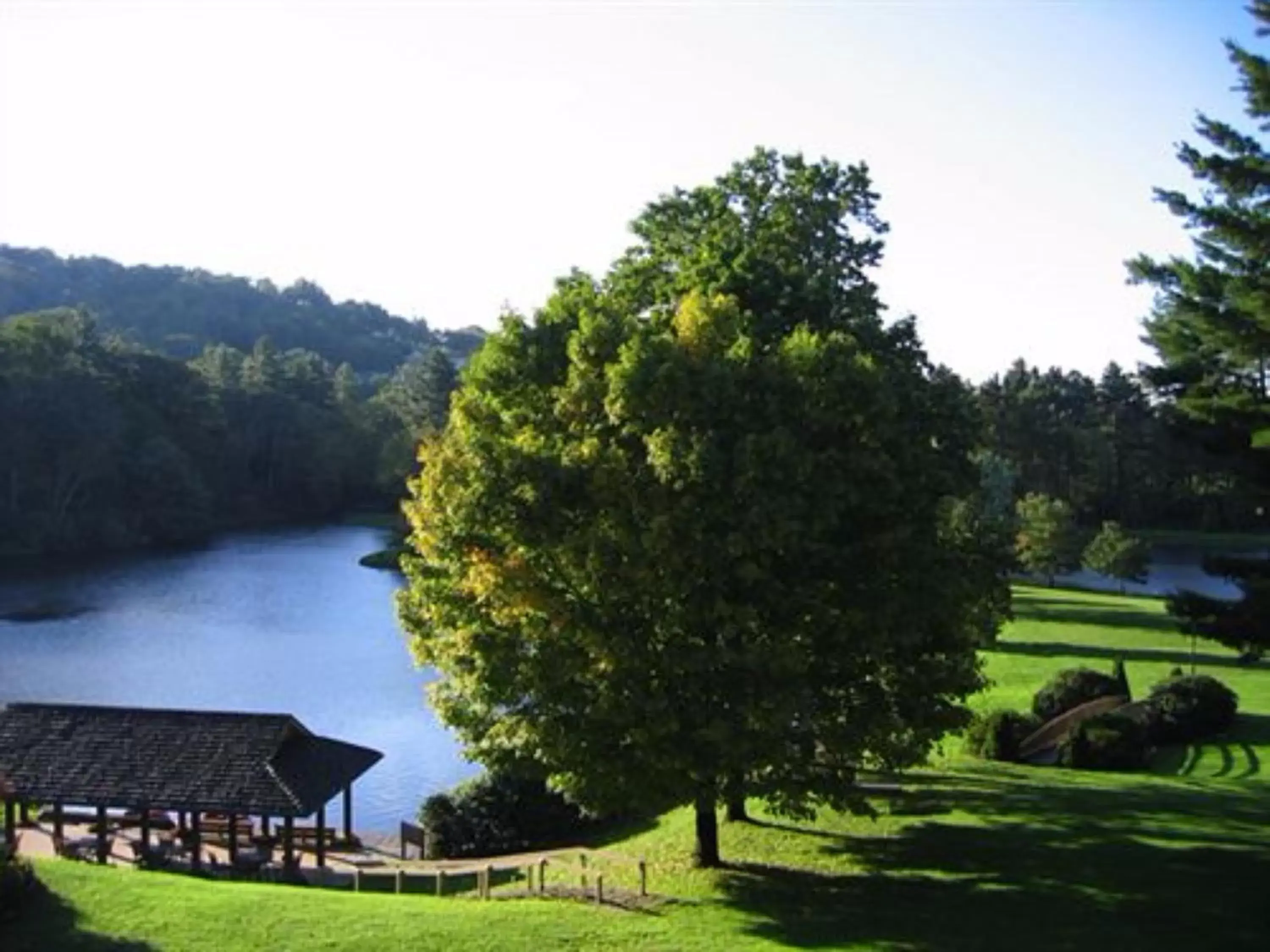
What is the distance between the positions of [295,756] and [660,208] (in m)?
14.9

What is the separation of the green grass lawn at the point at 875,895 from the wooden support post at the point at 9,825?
4.44 meters

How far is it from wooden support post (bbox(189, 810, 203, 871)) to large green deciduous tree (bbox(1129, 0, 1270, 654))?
67.0 ft

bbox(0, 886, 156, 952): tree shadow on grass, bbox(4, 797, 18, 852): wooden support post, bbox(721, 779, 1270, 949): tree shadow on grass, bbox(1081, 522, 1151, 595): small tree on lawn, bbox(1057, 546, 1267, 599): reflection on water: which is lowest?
bbox(4, 797, 18, 852): wooden support post

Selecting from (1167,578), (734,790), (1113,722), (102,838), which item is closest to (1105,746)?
(1113,722)

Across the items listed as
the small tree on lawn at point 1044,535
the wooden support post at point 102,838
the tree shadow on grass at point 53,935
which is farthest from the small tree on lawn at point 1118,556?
the tree shadow on grass at point 53,935

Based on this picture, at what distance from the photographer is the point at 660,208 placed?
3020cm

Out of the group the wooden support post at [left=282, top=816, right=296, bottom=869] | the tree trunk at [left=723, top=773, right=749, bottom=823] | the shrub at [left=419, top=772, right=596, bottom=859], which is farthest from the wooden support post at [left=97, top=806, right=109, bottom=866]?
the tree trunk at [left=723, top=773, right=749, bottom=823]

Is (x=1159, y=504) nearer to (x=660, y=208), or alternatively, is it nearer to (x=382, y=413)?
(x=382, y=413)

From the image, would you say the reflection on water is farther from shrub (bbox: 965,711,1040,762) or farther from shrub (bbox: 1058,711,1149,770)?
shrub (bbox: 1058,711,1149,770)

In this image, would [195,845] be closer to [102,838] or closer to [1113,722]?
[102,838]

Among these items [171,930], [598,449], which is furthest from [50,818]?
[598,449]

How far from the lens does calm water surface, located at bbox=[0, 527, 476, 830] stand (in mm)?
42125

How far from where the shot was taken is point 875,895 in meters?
21.3

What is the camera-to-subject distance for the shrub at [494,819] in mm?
30453
